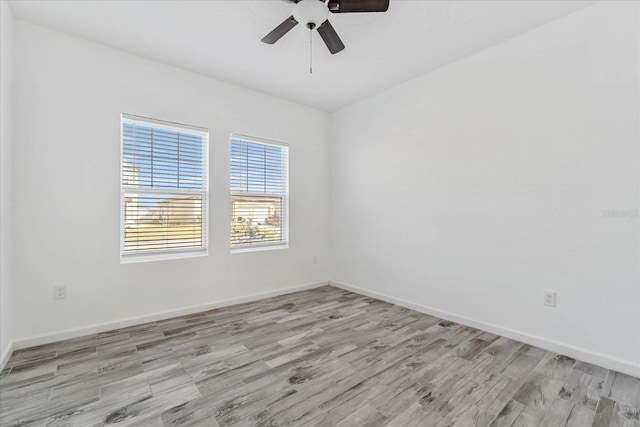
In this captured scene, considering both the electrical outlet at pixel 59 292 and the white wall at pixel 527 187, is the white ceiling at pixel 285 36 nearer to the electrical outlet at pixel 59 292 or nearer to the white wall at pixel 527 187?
the white wall at pixel 527 187

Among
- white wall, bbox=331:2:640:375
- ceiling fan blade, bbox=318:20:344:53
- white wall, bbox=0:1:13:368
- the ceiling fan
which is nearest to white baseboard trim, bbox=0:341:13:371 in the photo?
white wall, bbox=0:1:13:368

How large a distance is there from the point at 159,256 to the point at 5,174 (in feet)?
4.62

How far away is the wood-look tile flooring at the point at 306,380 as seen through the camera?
1.71m

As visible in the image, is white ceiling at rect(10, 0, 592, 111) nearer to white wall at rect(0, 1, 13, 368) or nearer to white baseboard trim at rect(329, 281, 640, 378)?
white wall at rect(0, 1, 13, 368)

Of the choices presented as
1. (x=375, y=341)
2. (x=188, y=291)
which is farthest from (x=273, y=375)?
(x=188, y=291)

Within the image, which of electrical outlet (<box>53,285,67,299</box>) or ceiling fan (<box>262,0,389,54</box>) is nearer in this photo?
ceiling fan (<box>262,0,389,54</box>)

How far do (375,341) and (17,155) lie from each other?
11.4 feet

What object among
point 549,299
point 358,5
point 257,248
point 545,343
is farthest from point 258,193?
point 545,343

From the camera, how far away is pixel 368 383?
2031mm

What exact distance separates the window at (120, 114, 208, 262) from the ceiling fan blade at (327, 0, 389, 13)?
6.95ft

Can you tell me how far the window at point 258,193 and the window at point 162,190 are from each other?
1.35 feet

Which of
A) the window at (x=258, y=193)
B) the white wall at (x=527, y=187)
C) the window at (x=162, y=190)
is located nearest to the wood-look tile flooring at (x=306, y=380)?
the white wall at (x=527, y=187)

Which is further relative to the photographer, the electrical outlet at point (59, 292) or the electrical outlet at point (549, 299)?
the electrical outlet at point (59, 292)

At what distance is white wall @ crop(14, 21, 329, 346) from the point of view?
2539 mm
